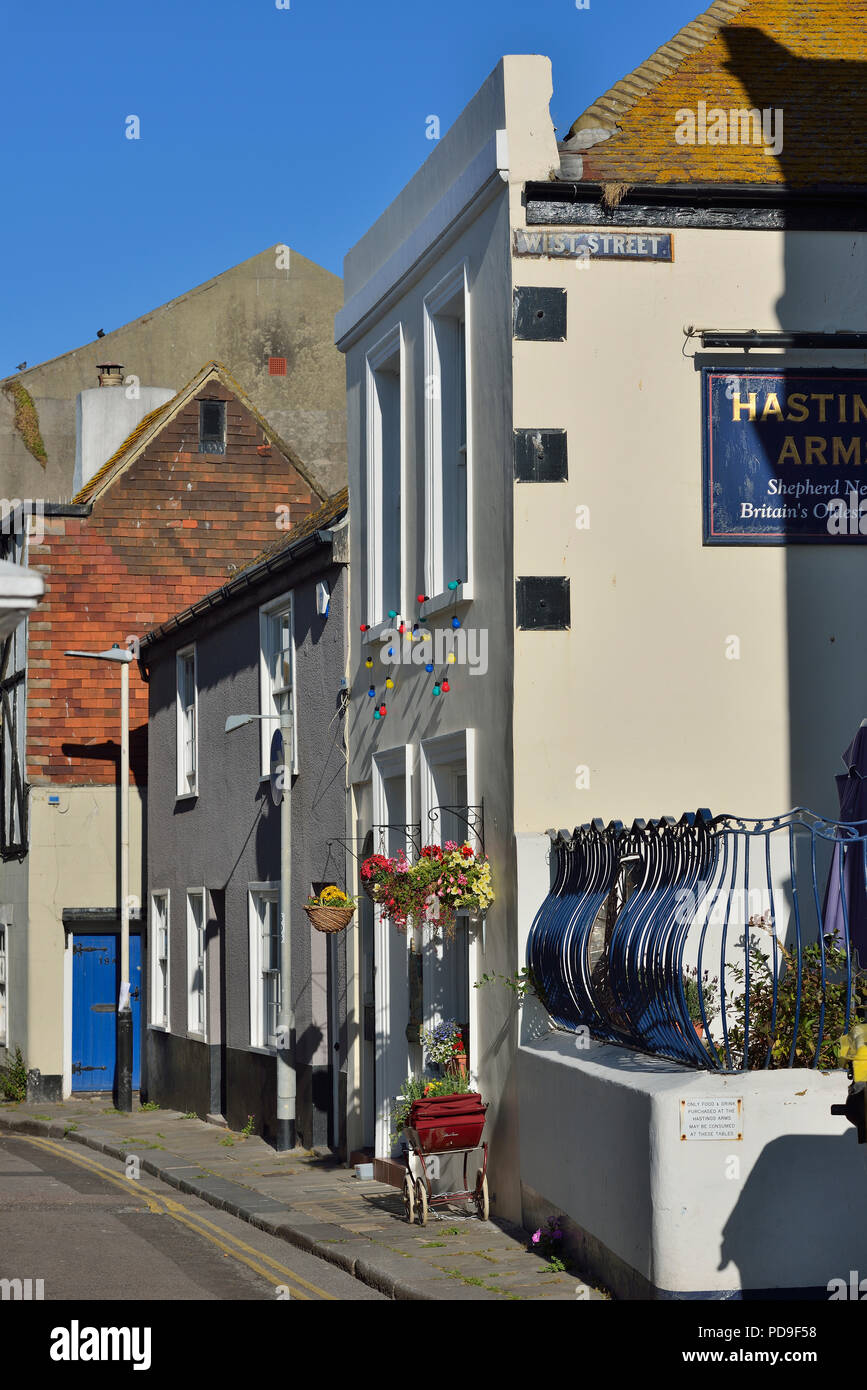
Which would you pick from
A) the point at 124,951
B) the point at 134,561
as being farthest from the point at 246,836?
the point at 134,561

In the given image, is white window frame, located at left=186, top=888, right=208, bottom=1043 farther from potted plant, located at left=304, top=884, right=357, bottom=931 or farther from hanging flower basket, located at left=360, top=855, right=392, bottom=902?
hanging flower basket, located at left=360, top=855, right=392, bottom=902

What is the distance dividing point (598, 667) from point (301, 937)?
615cm

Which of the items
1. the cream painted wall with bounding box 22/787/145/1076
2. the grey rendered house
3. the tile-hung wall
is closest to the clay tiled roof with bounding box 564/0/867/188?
the tile-hung wall

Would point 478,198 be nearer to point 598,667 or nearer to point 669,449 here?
point 669,449

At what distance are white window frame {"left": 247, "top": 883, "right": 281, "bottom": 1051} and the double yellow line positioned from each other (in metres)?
2.05

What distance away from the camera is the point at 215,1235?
12.0m

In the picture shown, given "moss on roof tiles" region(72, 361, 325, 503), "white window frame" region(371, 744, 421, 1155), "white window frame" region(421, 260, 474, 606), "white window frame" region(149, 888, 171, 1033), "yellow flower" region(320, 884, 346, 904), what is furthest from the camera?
"moss on roof tiles" region(72, 361, 325, 503)

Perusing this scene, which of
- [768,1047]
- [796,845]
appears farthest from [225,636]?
[768,1047]

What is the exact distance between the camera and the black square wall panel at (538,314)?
11406 mm

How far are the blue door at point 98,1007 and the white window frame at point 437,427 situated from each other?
42.2 ft

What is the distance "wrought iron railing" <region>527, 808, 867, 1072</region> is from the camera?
809 centimetres

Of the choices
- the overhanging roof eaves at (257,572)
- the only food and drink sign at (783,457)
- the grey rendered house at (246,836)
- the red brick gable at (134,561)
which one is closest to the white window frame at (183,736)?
the grey rendered house at (246,836)

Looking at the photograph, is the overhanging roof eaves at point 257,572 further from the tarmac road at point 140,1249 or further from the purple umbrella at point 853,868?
the purple umbrella at point 853,868

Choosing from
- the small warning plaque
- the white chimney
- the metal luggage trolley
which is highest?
the white chimney
